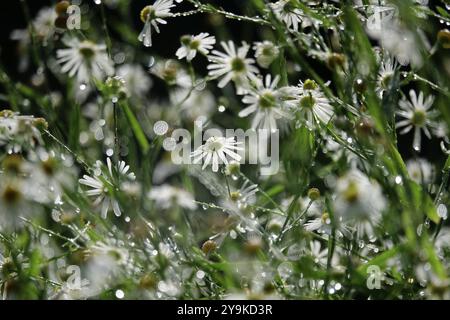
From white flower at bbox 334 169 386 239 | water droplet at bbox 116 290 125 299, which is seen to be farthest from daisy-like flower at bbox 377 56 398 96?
water droplet at bbox 116 290 125 299

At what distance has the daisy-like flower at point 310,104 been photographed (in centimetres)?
72

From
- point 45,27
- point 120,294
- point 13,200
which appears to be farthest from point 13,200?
point 45,27

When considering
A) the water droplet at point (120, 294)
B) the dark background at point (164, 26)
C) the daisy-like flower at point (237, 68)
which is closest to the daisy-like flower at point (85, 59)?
the daisy-like flower at point (237, 68)

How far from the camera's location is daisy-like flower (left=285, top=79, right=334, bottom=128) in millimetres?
718

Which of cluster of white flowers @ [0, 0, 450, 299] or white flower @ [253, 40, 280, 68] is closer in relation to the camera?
cluster of white flowers @ [0, 0, 450, 299]

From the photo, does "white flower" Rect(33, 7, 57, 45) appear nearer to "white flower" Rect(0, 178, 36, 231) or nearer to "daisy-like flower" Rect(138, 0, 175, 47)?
"daisy-like flower" Rect(138, 0, 175, 47)

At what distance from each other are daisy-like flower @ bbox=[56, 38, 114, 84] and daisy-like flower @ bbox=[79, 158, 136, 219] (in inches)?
3.5

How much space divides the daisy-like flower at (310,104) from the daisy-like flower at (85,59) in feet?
0.59

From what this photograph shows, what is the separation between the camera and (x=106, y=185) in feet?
2.31

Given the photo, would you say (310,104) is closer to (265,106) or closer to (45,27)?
(265,106)
